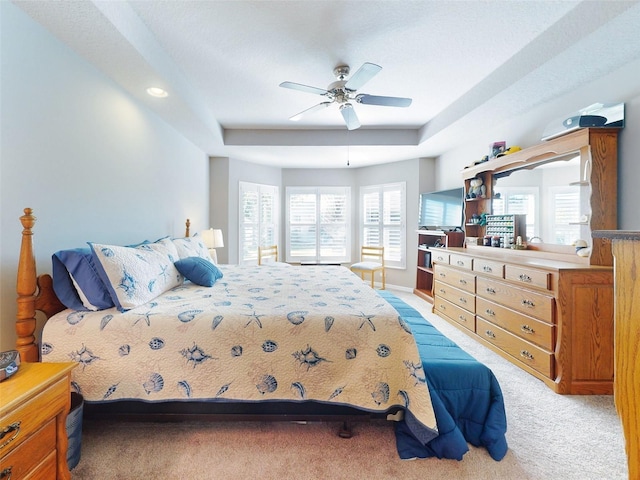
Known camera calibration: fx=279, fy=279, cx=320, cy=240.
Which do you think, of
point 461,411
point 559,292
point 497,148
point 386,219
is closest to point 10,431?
point 461,411

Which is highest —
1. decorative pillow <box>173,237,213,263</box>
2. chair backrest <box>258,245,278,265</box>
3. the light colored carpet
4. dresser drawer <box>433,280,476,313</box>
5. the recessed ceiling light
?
the recessed ceiling light

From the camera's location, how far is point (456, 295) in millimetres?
3260

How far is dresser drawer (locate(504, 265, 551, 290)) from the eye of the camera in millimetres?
2154

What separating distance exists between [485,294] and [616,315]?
7.62 ft

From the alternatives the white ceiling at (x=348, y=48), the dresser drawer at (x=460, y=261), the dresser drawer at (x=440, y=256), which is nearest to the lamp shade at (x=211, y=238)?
the white ceiling at (x=348, y=48)

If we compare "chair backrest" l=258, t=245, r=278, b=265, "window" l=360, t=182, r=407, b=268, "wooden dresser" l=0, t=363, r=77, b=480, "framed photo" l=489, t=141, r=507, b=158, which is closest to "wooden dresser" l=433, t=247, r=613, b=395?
"framed photo" l=489, t=141, r=507, b=158

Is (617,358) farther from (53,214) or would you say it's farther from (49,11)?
(49,11)

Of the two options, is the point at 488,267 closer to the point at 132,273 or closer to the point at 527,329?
the point at 527,329

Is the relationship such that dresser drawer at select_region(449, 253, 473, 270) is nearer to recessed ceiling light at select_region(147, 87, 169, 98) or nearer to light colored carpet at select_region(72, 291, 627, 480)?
light colored carpet at select_region(72, 291, 627, 480)

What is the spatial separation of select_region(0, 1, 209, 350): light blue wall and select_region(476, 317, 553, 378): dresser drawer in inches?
139

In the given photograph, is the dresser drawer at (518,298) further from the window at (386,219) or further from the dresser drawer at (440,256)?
the window at (386,219)

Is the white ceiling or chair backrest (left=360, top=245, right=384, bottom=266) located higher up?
the white ceiling

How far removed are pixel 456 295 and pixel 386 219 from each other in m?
2.46

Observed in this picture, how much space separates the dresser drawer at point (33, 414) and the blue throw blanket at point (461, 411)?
5.38 ft
